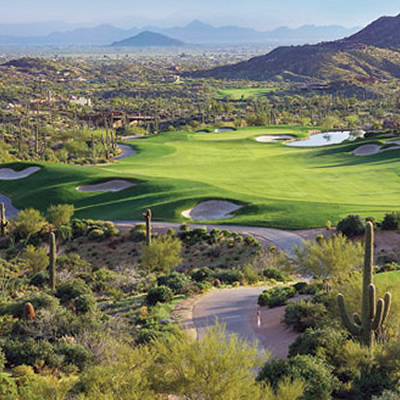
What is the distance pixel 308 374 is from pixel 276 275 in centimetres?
1595

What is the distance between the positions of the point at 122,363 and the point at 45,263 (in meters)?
23.7

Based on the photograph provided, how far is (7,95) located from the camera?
157 m

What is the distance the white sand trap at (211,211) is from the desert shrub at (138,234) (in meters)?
5.12

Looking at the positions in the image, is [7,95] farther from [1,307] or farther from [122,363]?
[122,363]

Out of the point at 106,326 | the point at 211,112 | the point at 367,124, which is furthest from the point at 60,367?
the point at 211,112

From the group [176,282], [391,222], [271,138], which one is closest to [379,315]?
[176,282]

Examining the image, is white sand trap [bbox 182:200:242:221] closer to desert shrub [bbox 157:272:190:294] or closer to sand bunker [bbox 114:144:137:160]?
desert shrub [bbox 157:272:190:294]

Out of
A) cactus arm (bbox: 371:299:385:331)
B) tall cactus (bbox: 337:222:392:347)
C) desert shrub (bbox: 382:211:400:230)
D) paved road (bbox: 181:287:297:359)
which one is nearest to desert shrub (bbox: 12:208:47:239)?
paved road (bbox: 181:287:297:359)

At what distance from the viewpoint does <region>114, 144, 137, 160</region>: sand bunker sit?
269 ft

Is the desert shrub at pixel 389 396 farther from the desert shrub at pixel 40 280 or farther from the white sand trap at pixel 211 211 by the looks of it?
the white sand trap at pixel 211 211

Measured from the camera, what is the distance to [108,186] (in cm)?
5641

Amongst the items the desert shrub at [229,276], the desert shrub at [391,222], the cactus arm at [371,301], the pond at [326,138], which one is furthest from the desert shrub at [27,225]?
the pond at [326,138]

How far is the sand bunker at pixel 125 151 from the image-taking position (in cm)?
8193

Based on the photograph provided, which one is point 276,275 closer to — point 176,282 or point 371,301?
point 176,282
